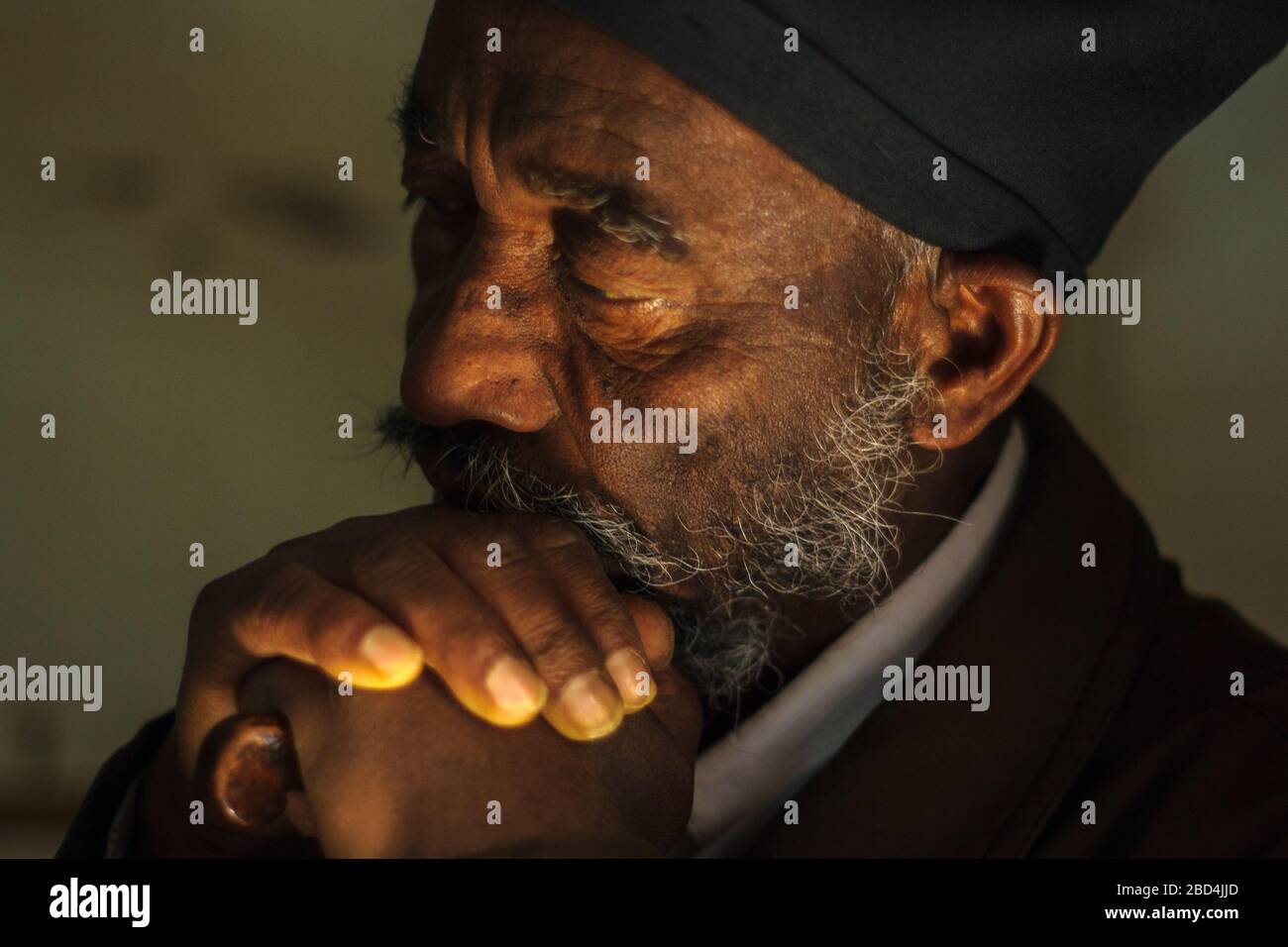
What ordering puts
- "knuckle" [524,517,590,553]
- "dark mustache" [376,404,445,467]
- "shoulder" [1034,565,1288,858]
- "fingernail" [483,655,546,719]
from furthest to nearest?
"dark mustache" [376,404,445,467] < "shoulder" [1034,565,1288,858] < "knuckle" [524,517,590,553] < "fingernail" [483,655,546,719]

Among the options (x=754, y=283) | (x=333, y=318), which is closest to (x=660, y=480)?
(x=754, y=283)

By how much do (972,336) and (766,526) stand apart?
1.08 ft

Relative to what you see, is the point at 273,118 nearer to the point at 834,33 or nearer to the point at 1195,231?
the point at 834,33

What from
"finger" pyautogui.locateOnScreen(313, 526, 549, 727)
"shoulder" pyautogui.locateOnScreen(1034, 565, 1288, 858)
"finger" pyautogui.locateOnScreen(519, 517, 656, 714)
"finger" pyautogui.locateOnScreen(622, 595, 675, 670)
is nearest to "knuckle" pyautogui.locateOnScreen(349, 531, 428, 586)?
"finger" pyautogui.locateOnScreen(313, 526, 549, 727)

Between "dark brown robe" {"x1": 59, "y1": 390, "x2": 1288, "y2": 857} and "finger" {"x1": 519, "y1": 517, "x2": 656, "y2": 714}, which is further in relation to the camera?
"dark brown robe" {"x1": 59, "y1": 390, "x2": 1288, "y2": 857}

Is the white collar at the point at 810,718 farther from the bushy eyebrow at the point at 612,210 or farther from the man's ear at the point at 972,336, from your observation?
the bushy eyebrow at the point at 612,210

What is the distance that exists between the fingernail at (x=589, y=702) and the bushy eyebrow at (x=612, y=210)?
446 mm

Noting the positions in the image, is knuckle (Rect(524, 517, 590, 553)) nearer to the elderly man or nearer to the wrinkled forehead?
the elderly man

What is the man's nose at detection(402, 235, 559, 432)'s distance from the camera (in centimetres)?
134

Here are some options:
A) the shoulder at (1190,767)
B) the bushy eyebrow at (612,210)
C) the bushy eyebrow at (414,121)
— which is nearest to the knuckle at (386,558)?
the bushy eyebrow at (612,210)

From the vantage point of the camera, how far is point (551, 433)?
4.56 feet

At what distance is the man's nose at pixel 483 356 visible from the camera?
1.34 meters

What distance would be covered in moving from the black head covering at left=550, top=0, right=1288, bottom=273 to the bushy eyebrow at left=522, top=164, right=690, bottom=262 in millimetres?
131

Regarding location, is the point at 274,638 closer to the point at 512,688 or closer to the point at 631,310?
the point at 512,688
